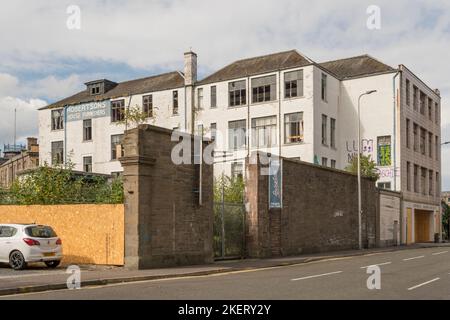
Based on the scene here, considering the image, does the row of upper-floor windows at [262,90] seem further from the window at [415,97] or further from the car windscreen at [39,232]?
the car windscreen at [39,232]

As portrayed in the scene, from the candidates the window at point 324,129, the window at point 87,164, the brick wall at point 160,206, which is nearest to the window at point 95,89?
the window at point 87,164

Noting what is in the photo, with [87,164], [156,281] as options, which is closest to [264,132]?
[87,164]

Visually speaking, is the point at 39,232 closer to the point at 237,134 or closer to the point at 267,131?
the point at 267,131

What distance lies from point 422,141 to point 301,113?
16.0 metres

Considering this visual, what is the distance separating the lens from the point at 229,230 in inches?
945

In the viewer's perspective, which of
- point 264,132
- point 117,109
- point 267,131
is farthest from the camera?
point 117,109

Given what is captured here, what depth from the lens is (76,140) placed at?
58.2 meters

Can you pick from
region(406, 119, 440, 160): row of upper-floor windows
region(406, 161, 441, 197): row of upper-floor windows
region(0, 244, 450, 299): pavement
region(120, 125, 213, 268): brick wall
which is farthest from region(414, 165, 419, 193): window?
region(120, 125, 213, 268): brick wall

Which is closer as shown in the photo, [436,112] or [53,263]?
[53,263]

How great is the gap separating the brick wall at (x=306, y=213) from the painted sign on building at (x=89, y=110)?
2928 centimetres

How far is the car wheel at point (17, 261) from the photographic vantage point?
18.2 metres
